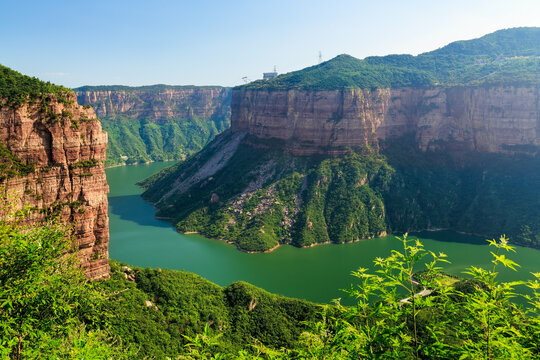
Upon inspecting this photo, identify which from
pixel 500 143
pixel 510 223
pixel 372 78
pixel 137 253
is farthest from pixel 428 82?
pixel 137 253

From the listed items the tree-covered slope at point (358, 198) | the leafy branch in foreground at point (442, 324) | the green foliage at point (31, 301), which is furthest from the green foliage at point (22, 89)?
the tree-covered slope at point (358, 198)

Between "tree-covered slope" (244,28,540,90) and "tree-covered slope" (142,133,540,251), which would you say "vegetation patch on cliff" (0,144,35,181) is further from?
"tree-covered slope" (244,28,540,90)

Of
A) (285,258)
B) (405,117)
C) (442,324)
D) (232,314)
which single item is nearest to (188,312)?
(232,314)

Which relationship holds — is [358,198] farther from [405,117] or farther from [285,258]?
[405,117]

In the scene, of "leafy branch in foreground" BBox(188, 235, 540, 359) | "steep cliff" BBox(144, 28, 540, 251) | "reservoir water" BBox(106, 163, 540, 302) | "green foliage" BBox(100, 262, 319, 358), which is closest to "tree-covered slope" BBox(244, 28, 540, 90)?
"steep cliff" BBox(144, 28, 540, 251)

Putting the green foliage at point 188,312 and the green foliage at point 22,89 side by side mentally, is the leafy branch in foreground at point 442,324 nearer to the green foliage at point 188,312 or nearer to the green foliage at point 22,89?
the green foliage at point 188,312

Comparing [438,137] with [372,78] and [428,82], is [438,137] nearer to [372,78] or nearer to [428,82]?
[428,82]
